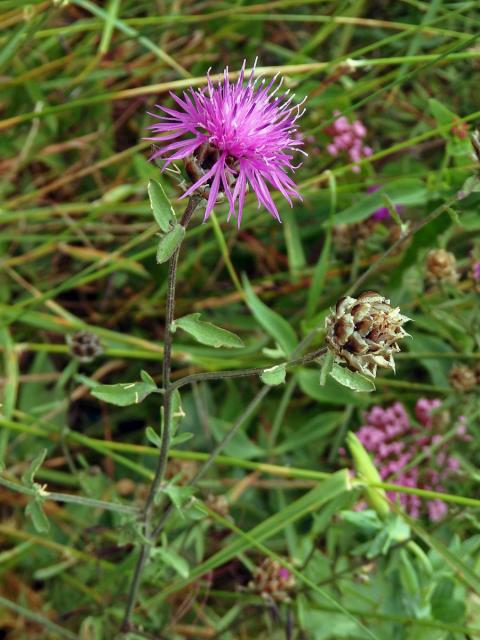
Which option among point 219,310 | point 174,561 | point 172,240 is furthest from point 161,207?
point 219,310

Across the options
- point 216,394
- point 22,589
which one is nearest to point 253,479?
point 216,394

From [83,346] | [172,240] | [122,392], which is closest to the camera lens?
[172,240]

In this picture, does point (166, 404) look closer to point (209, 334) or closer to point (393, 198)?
point (209, 334)

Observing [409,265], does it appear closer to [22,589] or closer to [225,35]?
[225,35]

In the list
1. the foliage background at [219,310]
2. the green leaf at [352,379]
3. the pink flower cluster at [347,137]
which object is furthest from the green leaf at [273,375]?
the pink flower cluster at [347,137]

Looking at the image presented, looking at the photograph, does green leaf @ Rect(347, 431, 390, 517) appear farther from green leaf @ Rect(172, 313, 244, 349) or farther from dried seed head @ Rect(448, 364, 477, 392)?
green leaf @ Rect(172, 313, 244, 349)

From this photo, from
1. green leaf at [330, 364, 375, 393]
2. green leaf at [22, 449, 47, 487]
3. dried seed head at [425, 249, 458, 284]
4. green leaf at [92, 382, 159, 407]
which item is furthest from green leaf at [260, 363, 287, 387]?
dried seed head at [425, 249, 458, 284]
